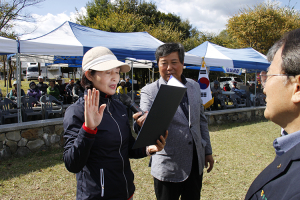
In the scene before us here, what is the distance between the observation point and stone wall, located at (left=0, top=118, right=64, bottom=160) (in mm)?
5008

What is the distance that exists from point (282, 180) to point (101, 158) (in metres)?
1.08

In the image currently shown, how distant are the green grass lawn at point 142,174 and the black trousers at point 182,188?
1.55m

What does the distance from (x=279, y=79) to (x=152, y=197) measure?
119 inches

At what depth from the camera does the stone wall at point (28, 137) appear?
501cm

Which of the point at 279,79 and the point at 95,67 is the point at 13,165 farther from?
the point at 279,79

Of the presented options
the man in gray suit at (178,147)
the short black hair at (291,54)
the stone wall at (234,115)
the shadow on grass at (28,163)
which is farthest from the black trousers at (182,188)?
the stone wall at (234,115)

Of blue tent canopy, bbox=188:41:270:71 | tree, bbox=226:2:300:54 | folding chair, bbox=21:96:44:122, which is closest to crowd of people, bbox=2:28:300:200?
folding chair, bbox=21:96:44:122

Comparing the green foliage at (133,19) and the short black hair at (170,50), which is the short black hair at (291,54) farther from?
the green foliage at (133,19)

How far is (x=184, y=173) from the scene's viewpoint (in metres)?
1.90

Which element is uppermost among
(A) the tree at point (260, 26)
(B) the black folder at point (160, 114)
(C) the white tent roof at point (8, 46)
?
(A) the tree at point (260, 26)

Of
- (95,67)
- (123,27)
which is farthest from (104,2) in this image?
(95,67)

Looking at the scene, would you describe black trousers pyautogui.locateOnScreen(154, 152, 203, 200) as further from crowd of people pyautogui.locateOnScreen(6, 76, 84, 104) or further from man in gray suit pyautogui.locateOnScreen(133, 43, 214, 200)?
crowd of people pyautogui.locateOnScreen(6, 76, 84, 104)

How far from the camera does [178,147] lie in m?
1.93

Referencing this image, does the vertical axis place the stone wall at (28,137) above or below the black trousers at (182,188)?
below
